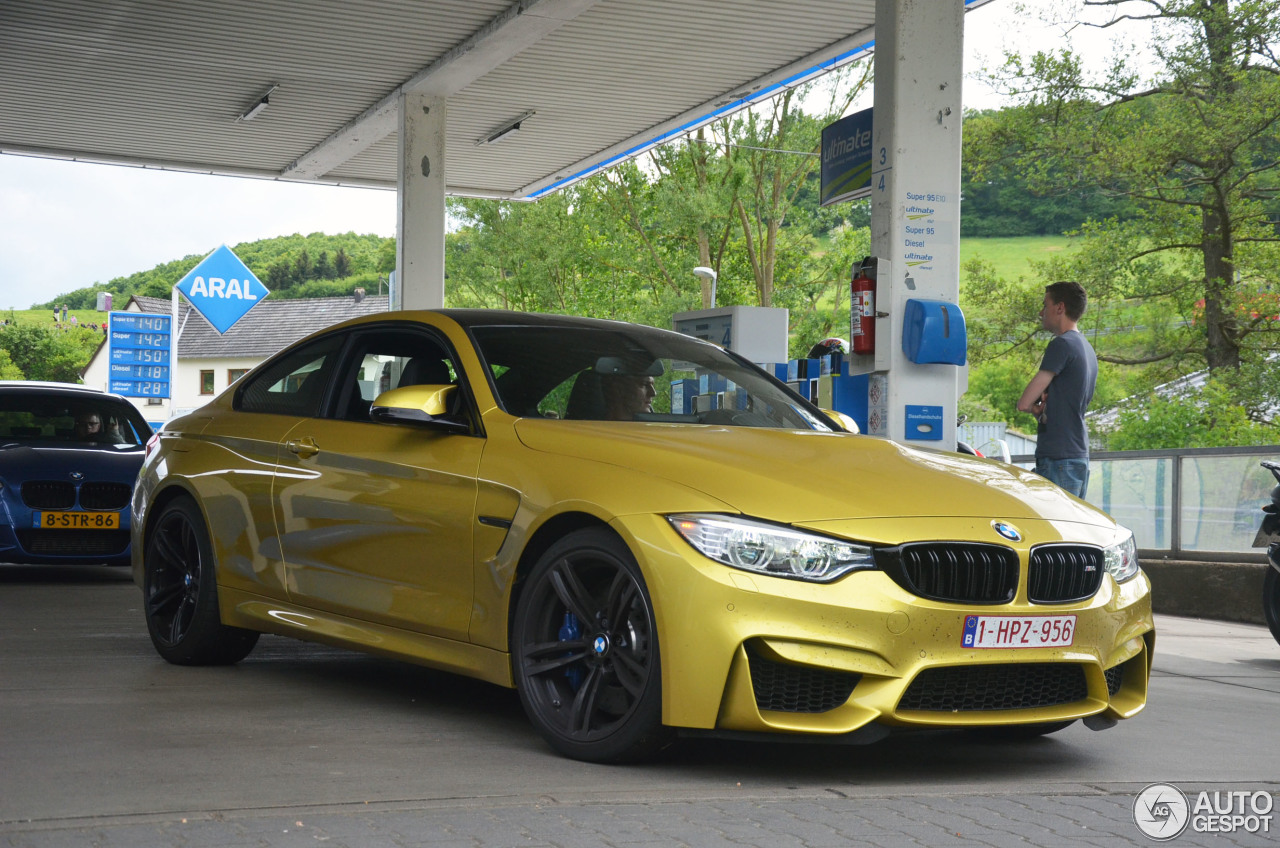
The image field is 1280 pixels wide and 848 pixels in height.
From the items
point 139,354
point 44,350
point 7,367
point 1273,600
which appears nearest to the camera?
point 1273,600

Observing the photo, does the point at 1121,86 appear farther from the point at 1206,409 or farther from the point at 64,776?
the point at 64,776

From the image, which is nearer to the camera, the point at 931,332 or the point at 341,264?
the point at 931,332

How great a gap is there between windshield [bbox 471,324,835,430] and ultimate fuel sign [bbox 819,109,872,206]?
5.02 meters

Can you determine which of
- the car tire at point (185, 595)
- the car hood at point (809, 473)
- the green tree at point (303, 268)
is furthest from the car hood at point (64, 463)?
the green tree at point (303, 268)

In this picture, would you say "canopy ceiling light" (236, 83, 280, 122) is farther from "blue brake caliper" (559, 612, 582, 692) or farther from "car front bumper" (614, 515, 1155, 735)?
"car front bumper" (614, 515, 1155, 735)

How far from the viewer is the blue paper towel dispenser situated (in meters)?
9.21

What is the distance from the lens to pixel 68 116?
18.8 m

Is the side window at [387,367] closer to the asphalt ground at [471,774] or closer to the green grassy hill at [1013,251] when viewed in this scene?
the asphalt ground at [471,774]

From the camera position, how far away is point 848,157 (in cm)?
1109

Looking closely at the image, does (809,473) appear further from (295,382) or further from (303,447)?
(295,382)

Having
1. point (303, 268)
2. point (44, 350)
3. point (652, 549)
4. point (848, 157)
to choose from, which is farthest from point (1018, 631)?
point (44, 350)

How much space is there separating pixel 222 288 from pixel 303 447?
2290 centimetres

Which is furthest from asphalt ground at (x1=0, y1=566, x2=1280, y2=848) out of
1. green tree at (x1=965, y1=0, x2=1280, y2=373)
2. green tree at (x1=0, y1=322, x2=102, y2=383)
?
green tree at (x1=0, y1=322, x2=102, y2=383)

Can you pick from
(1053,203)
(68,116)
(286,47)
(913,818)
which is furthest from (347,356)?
(1053,203)
